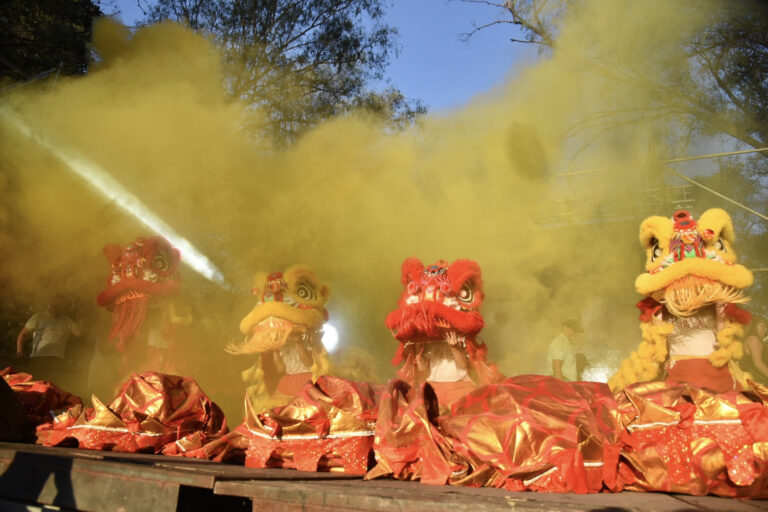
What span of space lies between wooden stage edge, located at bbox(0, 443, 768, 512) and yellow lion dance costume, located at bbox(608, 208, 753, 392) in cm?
193

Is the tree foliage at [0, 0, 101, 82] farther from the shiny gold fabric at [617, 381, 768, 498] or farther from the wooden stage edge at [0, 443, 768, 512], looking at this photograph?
the shiny gold fabric at [617, 381, 768, 498]

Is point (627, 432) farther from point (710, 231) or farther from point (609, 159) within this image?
point (609, 159)

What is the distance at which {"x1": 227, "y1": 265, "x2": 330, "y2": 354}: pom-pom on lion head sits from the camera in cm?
470

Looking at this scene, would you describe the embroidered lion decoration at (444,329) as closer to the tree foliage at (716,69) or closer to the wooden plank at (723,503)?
the wooden plank at (723,503)

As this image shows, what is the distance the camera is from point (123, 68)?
6273 mm

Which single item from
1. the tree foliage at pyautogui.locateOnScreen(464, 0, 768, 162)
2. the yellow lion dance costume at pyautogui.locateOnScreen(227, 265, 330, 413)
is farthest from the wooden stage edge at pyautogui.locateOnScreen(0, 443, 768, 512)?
the tree foliage at pyautogui.locateOnScreen(464, 0, 768, 162)

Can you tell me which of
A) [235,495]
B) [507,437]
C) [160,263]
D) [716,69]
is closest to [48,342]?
[160,263]

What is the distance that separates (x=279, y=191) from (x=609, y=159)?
4253 millimetres

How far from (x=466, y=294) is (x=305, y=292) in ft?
4.92

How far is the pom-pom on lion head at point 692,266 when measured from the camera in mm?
3602

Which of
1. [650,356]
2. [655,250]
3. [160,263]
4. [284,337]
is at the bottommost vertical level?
[650,356]

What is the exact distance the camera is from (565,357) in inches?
262

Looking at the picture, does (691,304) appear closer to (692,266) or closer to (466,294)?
(692,266)

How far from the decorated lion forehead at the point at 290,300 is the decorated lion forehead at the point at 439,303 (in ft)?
3.13
